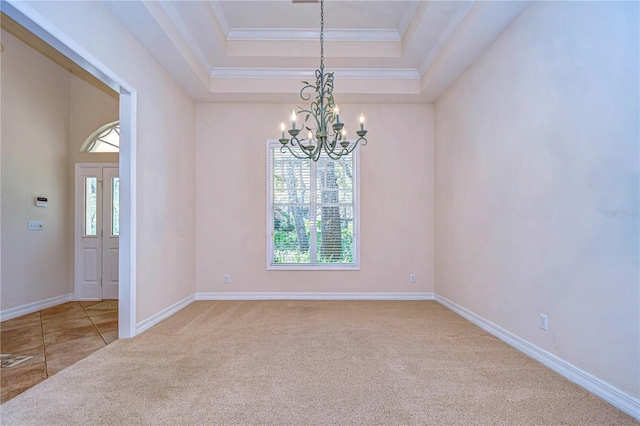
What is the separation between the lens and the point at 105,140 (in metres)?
5.27

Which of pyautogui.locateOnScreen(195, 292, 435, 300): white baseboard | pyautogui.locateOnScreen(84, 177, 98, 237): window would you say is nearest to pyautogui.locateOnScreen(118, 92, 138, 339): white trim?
pyautogui.locateOnScreen(195, 292, 435, 300): white baseboard

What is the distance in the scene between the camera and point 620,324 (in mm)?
2068

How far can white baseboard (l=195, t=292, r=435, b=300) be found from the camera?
511 centimetres

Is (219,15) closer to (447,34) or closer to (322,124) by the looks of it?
(322,124)

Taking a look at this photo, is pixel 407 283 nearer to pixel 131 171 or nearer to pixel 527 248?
pixel 527 248

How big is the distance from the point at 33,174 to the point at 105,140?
3.56ft

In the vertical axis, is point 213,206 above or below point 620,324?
above

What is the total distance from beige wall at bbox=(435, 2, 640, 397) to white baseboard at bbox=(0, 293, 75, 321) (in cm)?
539

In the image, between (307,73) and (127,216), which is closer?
(127,216)

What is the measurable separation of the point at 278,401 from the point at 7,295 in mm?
3972

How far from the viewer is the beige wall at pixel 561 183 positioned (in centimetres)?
205

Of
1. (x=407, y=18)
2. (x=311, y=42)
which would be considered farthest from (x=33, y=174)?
(x=407, y=18)

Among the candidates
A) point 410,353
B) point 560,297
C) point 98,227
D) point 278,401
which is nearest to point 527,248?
point 560,297

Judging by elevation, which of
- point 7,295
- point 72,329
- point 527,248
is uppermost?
point 527,248
